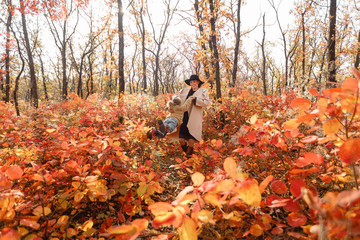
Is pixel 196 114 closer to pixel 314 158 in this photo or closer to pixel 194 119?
pixel 194 119

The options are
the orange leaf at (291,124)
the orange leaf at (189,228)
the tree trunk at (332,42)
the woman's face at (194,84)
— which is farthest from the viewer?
the tree trunk at (332,42)


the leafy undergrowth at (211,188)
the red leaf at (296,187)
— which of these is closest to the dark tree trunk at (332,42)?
the leafy undergrowth at (211,188)

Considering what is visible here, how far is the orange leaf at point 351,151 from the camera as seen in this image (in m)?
0.67

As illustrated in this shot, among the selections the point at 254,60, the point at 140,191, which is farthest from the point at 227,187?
the point at 254,60

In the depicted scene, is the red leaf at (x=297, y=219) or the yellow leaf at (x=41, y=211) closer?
the red leaf at (x=297, y=219)

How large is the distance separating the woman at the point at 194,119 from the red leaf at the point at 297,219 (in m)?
3.12

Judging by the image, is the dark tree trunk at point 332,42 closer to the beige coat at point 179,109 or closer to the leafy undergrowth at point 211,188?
the leafy undergrowth at point 211,188

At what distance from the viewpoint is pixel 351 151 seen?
67 centimetres

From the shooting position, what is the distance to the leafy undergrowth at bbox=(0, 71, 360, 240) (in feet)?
2.19

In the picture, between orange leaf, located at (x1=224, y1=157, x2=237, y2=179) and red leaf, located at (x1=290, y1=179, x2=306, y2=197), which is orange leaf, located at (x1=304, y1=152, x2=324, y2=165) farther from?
orange leaf, located at (x1=224, y1=157, x2=237, y2=179)

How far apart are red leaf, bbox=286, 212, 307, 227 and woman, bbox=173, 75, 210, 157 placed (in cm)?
312

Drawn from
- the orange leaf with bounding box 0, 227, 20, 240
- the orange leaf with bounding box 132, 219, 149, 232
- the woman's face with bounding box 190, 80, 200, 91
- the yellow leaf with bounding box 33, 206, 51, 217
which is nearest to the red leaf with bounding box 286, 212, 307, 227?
the orange leaf with bounding box 132, 219, 149, 232

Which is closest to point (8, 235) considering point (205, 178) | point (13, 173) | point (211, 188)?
point (13, 173)

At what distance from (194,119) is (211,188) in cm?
324
